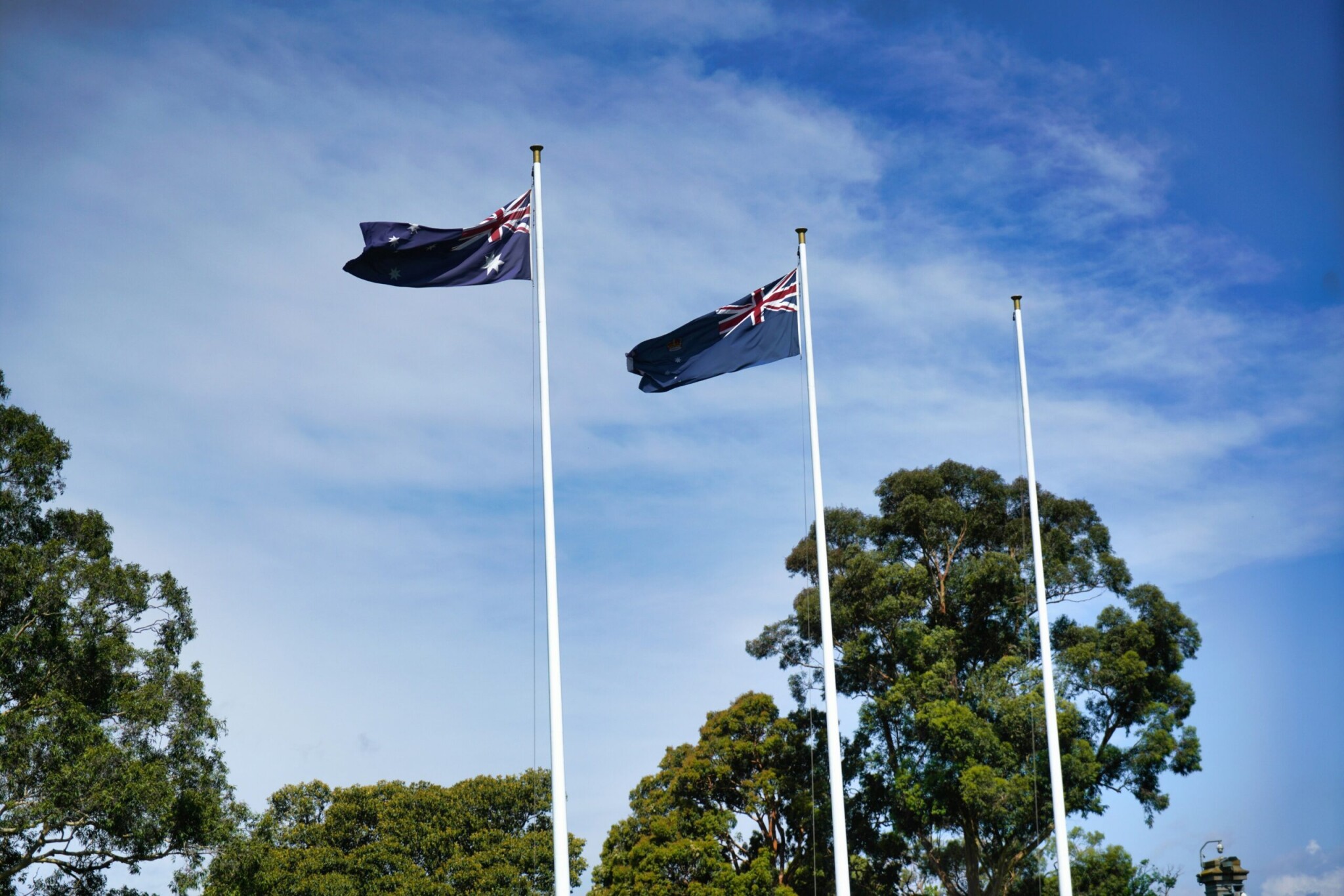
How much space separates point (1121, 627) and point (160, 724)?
21706 mm

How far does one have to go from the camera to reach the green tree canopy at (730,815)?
31312mm

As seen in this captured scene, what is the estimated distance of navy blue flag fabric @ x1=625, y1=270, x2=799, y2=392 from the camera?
16312mm

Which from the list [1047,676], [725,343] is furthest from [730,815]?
[725,343]

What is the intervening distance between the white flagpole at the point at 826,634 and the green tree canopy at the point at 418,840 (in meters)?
21.6

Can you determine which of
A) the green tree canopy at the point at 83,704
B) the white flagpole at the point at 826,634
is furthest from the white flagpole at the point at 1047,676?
the green tree canopy at the point at 83,704

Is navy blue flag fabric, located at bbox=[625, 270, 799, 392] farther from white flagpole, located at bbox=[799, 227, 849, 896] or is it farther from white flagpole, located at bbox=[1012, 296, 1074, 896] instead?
white flagpole, located at bbox=[1012, 296, 1074, 896]

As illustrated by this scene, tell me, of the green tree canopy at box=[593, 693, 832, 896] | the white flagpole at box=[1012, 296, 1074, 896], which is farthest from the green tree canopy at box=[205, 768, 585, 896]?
the white flagpole at box=[1012, 296, 1074, 896]

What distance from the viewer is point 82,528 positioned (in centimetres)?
2500

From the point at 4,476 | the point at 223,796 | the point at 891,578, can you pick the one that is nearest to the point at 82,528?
the point at 4,476

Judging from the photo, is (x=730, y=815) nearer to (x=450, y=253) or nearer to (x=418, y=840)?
(x=418, y=840)

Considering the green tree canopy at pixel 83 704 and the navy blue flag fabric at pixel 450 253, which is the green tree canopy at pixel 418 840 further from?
the navy blue flag fabric at pixel 450 253

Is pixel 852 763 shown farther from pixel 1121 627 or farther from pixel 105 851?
pixel 105 851

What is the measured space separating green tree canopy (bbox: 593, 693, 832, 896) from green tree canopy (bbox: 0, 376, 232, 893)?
39.5 feet

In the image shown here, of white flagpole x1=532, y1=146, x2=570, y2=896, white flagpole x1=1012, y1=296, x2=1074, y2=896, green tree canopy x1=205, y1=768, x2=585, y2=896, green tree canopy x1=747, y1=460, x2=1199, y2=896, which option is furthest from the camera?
green tree canopy x1=205, y1=768, x2=585, y2=896
